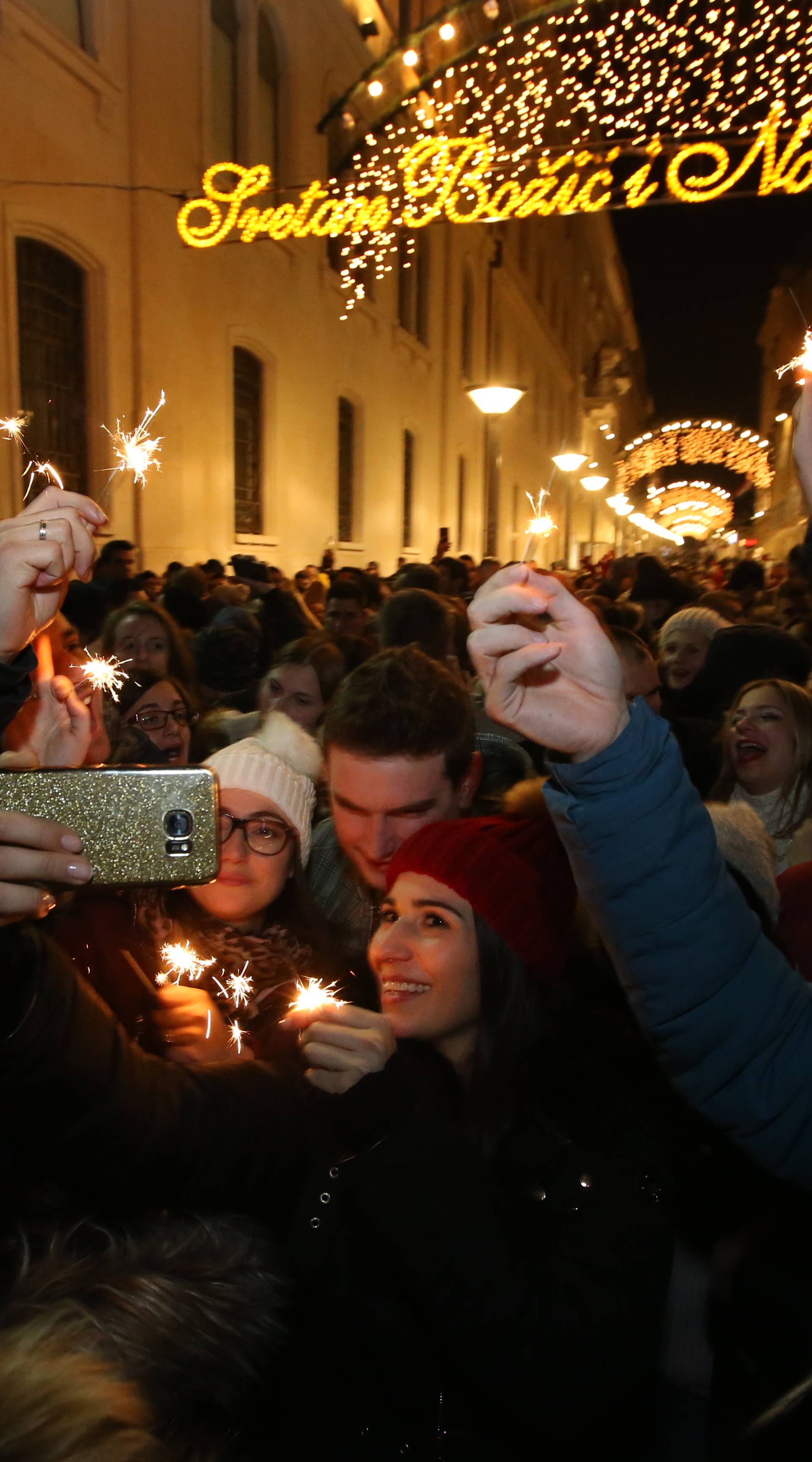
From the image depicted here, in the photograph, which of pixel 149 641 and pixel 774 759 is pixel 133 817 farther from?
pixel 149 641

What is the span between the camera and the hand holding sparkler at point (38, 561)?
1492mm

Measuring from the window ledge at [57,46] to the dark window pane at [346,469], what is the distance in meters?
7.73

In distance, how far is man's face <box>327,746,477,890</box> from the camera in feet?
8.48

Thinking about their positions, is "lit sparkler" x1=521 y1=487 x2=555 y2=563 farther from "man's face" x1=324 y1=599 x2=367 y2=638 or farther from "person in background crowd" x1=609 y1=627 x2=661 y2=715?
"man's face" x1=324 y1=599 x2=367 y2=638

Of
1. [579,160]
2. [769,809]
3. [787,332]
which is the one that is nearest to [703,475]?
[787,332]

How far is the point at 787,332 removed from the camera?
46.2 m

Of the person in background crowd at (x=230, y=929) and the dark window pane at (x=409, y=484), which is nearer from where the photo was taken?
the person in background crowd at (x=230, y=929)

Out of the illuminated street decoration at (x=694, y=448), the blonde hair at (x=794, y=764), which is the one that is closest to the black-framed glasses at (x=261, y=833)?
the blonde hair at (x=794, y=764)

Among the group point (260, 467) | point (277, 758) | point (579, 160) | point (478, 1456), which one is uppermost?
point (579, 160)

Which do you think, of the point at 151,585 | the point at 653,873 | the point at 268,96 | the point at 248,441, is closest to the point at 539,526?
the point at 653,873

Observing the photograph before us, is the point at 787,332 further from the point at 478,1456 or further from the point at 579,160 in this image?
the point at 478,1456

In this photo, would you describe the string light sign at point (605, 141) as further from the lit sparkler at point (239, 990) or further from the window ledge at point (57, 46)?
the lit sparkler at point (239, 990)

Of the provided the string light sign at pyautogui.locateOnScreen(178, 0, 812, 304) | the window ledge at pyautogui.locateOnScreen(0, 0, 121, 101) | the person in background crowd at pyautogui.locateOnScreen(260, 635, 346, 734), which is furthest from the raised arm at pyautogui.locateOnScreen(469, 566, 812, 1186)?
the window ledge at pyautogui.locateOnScreen(0, 0, 121, 101)

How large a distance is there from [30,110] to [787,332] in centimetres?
4287
